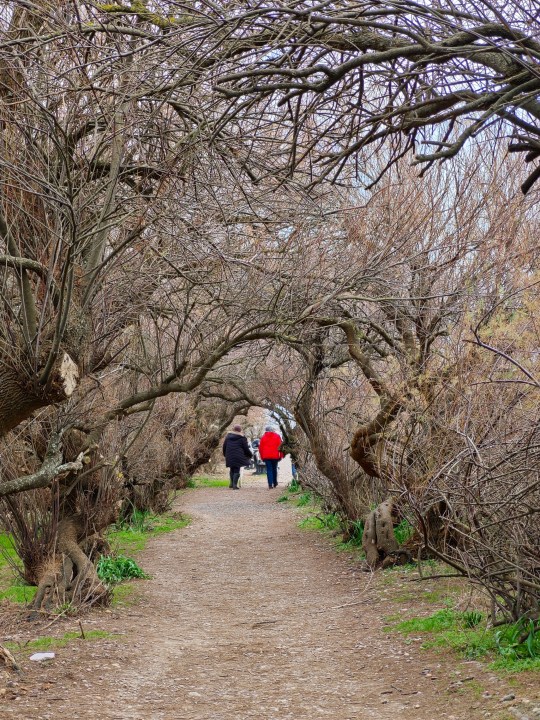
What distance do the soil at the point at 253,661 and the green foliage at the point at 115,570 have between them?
22cm

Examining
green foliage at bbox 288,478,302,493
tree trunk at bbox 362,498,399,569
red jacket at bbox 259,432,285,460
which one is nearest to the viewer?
tree trunk at bbox 362,498,399,569

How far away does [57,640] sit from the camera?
7316 mm

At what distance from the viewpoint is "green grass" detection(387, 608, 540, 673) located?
18.5ft

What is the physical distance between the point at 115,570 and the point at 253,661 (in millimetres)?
3857

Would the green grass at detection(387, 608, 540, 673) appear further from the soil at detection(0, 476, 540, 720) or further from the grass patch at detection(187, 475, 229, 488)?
the grass patch at detection(187, 475, 229, 488)

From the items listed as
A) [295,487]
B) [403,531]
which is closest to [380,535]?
[403,531]

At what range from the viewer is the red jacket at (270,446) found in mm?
26219

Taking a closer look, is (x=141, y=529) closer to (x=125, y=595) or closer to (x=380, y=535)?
(x=125, y=595)

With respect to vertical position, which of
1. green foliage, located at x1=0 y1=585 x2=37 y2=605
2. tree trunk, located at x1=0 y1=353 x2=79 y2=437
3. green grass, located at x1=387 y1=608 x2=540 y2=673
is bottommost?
green foliage, located at x1=0 y1=585 x2=37 y2=605

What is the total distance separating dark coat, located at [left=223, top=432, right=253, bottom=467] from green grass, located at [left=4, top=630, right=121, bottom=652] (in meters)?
17.5

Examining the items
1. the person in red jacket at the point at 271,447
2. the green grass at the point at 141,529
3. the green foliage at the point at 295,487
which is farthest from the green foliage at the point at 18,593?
the person in red jacket at the point at 271,447

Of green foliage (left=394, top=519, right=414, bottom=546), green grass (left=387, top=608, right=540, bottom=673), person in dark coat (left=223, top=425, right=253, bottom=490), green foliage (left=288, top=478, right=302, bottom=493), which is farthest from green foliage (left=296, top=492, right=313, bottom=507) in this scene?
green grass (left=387, top=608, right=540, bottom=673)

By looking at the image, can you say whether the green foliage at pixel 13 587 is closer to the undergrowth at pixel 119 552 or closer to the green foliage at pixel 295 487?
the undergrowth at pixel 119 552

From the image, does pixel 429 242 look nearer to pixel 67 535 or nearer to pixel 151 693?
pixel 67 535
